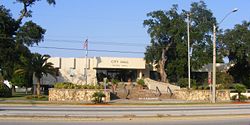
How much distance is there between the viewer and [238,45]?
2857 inches

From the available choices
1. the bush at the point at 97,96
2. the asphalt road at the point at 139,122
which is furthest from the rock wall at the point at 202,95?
the asphalt road at the point at 139,122

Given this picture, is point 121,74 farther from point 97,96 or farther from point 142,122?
point 142,122

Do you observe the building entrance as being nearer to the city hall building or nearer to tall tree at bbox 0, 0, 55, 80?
the city hall building

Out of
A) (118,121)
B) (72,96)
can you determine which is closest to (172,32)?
(72,96)

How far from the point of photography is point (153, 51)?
240 ft

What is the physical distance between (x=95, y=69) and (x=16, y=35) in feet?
52.2

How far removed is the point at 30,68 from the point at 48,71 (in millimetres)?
2330

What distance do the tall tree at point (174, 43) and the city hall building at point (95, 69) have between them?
3163 mm

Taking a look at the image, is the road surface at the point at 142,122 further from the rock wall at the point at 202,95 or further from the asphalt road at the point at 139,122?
the rock wall at the point at 202,95

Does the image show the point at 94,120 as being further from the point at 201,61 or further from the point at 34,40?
the point at 201,61

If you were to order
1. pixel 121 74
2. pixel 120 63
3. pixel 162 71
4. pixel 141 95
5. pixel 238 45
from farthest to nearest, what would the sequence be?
1. pixel 121 74
2. pixel 120 63
3. pixel 162 71
4. pixel 238 45
5. pixel 141 95


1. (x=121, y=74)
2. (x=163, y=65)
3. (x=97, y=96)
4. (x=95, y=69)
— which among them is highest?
(x=163, y=65)

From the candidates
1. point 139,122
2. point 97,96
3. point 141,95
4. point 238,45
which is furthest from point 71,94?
point 238,45

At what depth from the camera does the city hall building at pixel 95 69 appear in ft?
233
